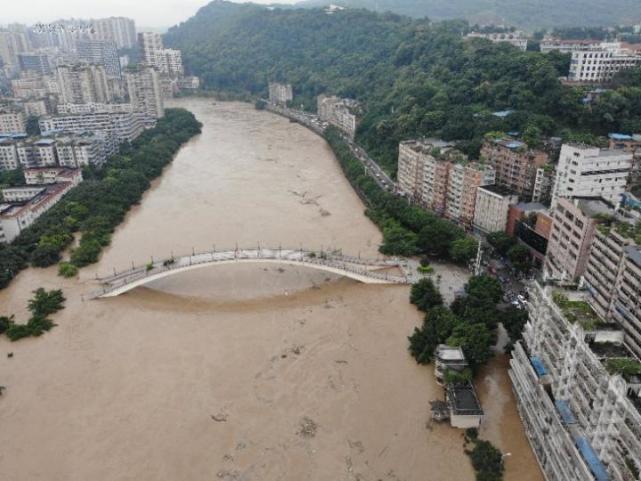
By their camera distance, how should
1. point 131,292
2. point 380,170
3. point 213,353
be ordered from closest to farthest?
point 213,353 < point 131,292 < point 380,170

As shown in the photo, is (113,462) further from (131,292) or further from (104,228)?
(104,228)

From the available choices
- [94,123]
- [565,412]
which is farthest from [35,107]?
[565,412]

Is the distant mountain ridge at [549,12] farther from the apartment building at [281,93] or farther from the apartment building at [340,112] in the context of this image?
the apartment building at [340,112]

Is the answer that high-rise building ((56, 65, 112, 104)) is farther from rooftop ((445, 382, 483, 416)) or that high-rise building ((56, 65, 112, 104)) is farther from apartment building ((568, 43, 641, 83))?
rooftop ((445, 382, 483, 416))

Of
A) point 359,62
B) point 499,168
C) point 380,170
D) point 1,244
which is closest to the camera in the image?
point 1,244

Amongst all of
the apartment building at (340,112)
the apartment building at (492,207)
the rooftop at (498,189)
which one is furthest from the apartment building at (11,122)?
the rooftop at (498,189)

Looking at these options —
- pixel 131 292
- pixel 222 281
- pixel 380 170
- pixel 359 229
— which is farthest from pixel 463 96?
pixel 131 292

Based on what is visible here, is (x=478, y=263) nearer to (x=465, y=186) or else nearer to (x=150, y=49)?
(x=465, y=186)
